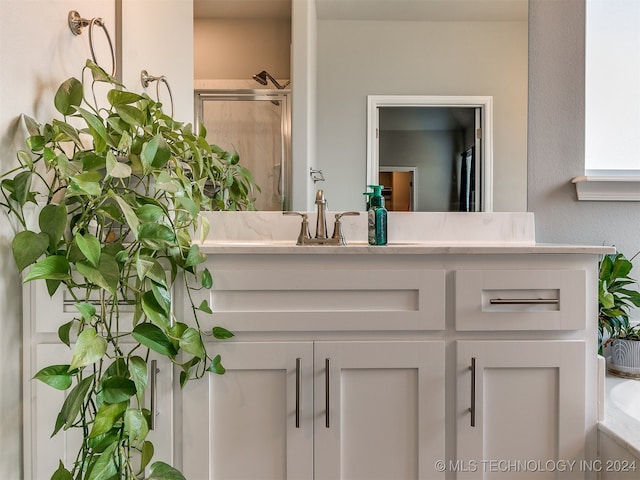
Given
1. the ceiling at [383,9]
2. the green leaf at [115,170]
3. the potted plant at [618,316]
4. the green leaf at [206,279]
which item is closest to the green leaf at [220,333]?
the green leaf at [206,279]

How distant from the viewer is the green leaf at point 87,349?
77 centimetres

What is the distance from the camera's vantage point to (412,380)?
3.54ft

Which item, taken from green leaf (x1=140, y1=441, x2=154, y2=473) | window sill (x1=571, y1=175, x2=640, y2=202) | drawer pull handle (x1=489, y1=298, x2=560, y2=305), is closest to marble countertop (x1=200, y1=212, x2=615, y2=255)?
window sill (x1=571, y1=175, x2=640, y2=202)

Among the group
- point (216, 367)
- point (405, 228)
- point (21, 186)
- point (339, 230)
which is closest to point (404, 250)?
point (339, 230)

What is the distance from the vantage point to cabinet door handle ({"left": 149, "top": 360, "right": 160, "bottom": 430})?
40.5 inches

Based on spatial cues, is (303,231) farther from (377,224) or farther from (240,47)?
(240,47)

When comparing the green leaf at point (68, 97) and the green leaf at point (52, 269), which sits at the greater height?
the green leaf at point (68, 97)

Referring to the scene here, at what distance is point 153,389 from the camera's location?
1027 millimetres

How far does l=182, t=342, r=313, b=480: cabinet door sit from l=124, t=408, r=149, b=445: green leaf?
0.67ft

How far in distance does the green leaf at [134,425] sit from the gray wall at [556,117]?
148 cm

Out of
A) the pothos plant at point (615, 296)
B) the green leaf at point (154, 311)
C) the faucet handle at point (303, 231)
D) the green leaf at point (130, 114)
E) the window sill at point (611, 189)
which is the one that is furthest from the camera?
the window sill at point (611, 189)

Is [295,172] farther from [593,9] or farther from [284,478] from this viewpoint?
[593,9]

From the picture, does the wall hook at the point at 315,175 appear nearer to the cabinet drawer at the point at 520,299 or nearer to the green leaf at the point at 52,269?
the cabinet drawer at the point at 520,299

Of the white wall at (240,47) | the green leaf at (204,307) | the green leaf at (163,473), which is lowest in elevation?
the green leaf at (163,473)
